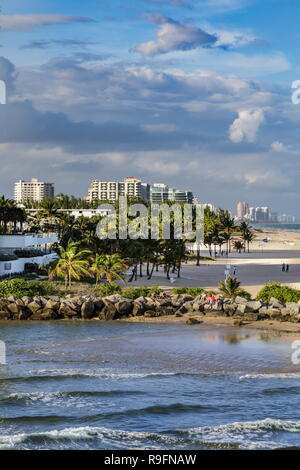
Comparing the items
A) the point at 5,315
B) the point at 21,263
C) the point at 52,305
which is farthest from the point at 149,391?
the point at 21,263

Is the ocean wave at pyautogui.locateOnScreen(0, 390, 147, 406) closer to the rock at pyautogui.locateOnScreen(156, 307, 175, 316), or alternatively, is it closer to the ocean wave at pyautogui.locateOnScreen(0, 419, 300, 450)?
the ocean wave at pyautogui.locateOnScreen(0, 419, 300, 450)

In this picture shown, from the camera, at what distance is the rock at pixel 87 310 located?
43.6 m

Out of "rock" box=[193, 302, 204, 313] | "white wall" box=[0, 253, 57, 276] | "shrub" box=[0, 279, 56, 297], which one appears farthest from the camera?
"white wall" box=[0, 253, 57, 276]

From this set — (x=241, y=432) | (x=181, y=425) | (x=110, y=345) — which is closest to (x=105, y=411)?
(x=181, y=425)

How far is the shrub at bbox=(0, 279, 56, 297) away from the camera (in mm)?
49031

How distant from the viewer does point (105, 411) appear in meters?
23.1

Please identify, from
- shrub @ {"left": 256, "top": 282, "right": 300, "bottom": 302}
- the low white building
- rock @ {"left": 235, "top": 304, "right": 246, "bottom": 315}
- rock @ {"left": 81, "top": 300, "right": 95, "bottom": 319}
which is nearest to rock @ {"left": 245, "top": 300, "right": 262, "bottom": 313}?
rock @ {"left": 235, "top": 304, "right": 246, "bottom": 315}

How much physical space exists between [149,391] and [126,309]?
1852 centimetres

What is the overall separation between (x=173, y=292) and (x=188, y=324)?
1220 centimetres

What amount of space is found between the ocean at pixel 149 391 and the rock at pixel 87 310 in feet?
17.8

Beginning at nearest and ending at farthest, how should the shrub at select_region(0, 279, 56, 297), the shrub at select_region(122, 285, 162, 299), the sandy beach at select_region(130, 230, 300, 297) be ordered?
the shrub at select_region(122, 285, 162, 299)
the shrub at select_region(0, 279, 56, 297)
the sandy beach at select_region(130, 230, 300, 297)

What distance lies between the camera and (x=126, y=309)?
44.0 metres

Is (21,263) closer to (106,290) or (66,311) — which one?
(106,290)

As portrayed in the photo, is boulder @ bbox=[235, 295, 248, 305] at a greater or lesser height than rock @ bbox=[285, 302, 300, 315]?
greater
